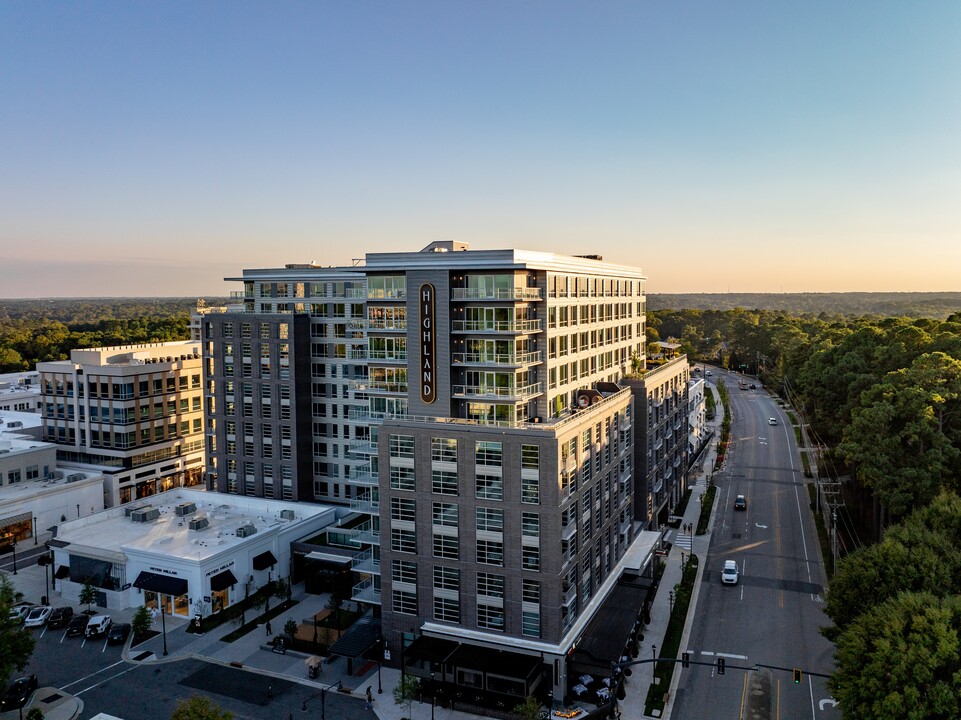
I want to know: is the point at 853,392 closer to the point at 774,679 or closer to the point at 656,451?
the point at 656,451

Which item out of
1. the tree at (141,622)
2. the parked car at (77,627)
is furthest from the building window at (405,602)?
the parked car at (77,627)

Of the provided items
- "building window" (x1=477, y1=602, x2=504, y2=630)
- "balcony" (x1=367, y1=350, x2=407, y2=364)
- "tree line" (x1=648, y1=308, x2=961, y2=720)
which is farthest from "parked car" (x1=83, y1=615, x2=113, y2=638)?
"tree line" (x1=648, y1=308, x2=961, y2=720)

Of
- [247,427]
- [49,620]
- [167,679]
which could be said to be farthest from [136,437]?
[167,679]

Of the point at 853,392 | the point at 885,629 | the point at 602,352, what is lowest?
the point at 885,629

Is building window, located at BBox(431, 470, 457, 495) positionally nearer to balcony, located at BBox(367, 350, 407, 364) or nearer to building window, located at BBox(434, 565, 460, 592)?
building window, located at BBox(434, 565, 460, 592)

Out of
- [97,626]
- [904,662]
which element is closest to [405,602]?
[97,626]

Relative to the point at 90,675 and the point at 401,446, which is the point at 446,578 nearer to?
the point at 401,446

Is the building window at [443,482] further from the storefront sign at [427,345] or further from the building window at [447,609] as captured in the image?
the building window at [447,609]
